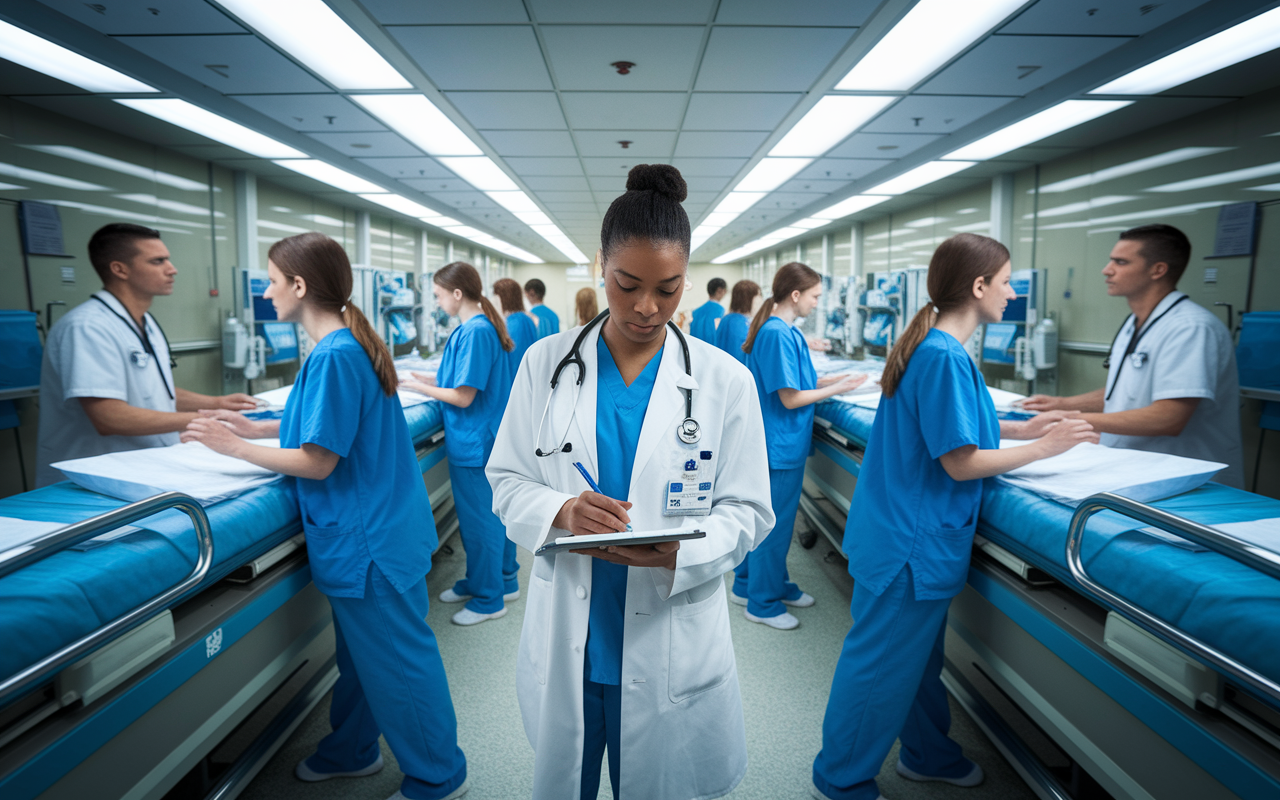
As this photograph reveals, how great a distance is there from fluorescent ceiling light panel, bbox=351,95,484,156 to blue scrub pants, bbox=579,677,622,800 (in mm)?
4034

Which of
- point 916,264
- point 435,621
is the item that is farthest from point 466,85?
point 916,264

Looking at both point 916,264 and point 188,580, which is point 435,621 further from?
point 916,264

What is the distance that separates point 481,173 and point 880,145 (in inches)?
152

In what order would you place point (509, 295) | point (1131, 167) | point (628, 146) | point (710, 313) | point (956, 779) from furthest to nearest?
point (710, 313) → point (628, 146) → point (509, 295) → point (1131, 167) → point (956, 779)

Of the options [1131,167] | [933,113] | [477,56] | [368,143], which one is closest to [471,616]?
[477,56]

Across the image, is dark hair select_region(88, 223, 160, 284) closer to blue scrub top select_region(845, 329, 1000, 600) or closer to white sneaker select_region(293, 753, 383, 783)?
white sneaker select_region(293, 753, 383, 783)

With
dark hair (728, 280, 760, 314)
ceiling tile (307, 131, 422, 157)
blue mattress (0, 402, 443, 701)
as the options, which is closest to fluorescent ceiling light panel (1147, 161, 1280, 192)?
dark hair (728, 280, 760, 314)

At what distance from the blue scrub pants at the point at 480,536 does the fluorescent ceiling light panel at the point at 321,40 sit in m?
2.30

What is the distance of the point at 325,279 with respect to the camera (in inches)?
74.1

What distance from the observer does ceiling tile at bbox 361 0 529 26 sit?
9.39ft

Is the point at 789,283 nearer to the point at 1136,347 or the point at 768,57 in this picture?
the point at 768,57

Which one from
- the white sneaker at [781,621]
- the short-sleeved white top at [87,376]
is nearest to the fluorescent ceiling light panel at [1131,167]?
the white sneaker at [781,621]

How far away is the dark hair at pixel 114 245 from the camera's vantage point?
94.7 inches

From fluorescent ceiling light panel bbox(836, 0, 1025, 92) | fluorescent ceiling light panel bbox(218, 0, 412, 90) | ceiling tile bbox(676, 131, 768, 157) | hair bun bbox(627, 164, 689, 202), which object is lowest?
hair bun bbox(627, 164, 689, 202)
